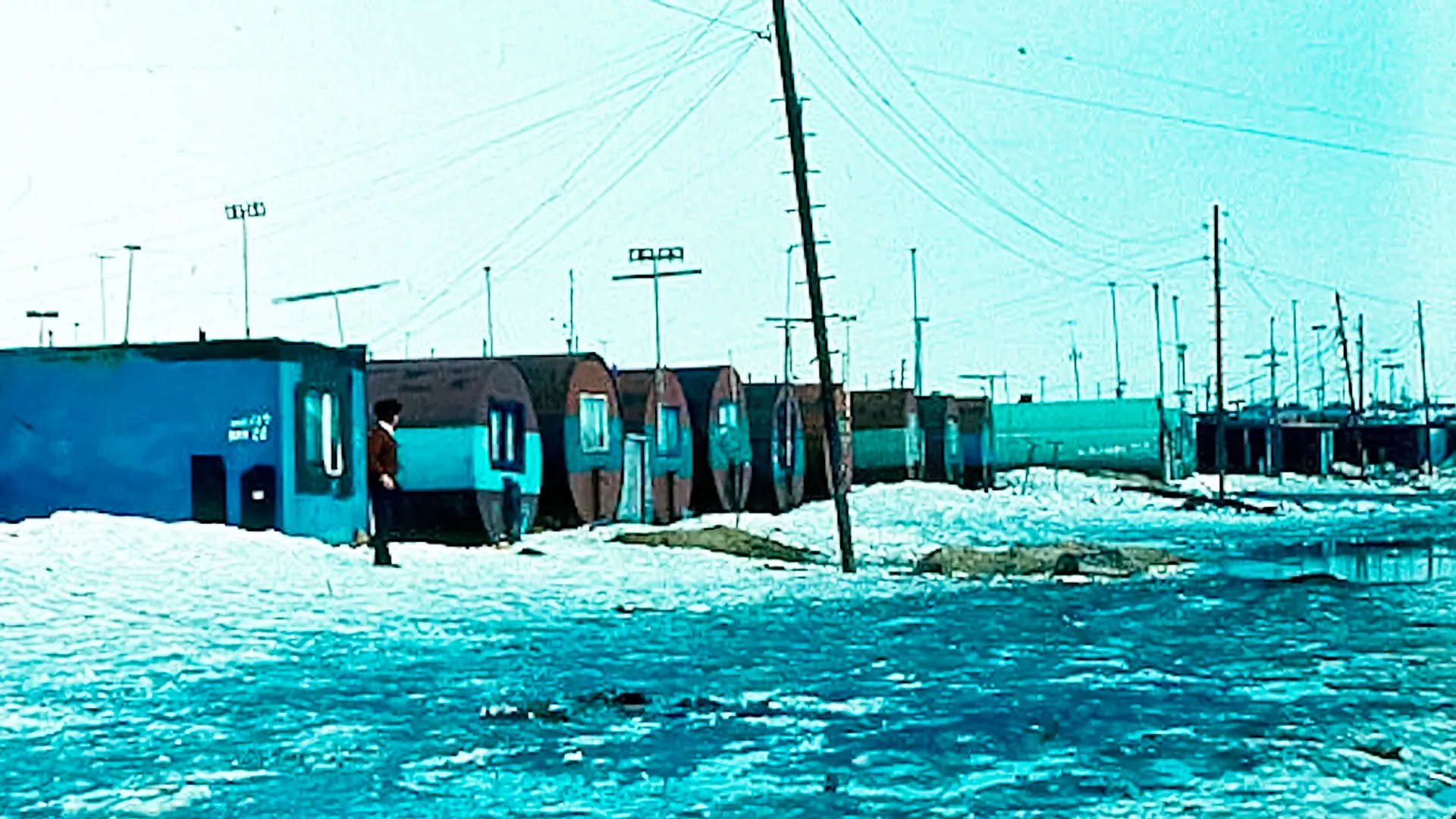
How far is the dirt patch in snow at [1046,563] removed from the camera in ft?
82.2

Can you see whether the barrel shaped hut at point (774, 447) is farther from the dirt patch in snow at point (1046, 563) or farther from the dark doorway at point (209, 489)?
the dark doorway at point (209, 489)

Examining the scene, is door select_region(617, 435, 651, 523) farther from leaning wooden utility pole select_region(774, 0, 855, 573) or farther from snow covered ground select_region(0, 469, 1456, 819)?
snow covered ground select_region(0, 469, 1456, 819)

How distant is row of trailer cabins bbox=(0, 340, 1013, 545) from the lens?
84.1ft

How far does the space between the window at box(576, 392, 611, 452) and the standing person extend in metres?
12.9

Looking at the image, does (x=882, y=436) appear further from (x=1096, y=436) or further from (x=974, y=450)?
(x=1096, y=436)

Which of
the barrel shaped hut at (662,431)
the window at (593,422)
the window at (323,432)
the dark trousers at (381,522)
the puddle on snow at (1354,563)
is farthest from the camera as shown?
the barrel shaped hut at (662,431)

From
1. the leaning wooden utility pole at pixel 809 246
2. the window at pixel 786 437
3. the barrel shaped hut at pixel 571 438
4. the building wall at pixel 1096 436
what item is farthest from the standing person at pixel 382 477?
the building wall at pixel 1096 436

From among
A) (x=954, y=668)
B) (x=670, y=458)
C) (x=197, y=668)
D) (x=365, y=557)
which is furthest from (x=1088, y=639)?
(x=670, y=458)

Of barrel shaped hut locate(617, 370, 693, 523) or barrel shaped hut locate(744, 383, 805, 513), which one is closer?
barrel shaped hut locate(617, 370, 693, 523)

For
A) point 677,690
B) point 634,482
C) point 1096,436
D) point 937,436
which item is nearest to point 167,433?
point 634,482

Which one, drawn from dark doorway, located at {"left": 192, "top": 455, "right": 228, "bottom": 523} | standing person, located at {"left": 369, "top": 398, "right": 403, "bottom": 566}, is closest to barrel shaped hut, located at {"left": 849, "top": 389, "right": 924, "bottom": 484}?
dark doorway, located at {"left": 192, "top": 455, "right": 228, "bottom": 523}

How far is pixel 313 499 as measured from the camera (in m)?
26.5

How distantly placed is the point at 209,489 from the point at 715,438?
18899 millimetres

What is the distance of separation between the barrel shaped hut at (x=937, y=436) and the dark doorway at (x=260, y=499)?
4199cm
